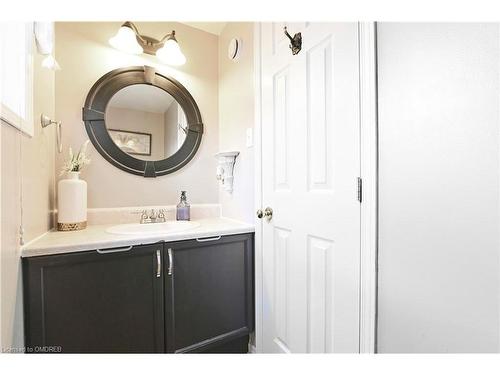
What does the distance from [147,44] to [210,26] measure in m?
0.52

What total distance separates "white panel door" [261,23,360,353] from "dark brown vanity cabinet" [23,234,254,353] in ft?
0.66

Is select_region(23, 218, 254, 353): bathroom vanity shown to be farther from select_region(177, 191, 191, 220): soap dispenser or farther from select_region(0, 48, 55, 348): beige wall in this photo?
select_region(177, 191, 191, 220): soap dispenser

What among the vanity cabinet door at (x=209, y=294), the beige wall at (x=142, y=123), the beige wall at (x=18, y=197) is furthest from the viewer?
the beige wall at (x=142, y=123)

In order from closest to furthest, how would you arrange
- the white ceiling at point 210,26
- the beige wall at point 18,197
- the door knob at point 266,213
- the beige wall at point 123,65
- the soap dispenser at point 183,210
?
1. the beige wall at point 18,197
2. the door knob at point 266,213
3. the beige wall at point 123,65
4. the soap dispenser at point 183,210
5. the white ceiling at point 210,26

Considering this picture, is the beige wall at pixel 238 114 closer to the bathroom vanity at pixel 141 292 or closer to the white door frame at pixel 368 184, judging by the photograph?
the bathroom vanity at pixel 141 292

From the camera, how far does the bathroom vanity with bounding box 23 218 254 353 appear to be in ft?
2.82

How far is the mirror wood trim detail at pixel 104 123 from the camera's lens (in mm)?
1421

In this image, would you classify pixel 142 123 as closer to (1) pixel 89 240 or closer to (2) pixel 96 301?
(1) pixel 89 240

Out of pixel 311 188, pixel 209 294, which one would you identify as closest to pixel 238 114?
pixel 311 188

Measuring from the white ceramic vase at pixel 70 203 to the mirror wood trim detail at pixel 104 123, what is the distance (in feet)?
0.97

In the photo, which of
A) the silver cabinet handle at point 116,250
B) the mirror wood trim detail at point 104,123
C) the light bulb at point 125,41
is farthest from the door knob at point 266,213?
the light bulb at point 125,41

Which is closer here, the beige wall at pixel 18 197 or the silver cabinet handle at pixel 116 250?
the beige wall at pixel 18 197

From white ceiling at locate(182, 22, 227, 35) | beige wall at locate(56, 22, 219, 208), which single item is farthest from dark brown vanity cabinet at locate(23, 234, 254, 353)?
white ceiling at locate(182, 22, 227, 35)

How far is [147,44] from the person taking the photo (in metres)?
1.55
